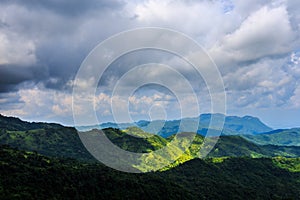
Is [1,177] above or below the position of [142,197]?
above

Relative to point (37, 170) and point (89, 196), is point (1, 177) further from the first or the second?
point (89, 196)

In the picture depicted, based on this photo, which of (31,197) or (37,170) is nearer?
(31,197)

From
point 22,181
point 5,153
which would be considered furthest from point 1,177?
point 5,153

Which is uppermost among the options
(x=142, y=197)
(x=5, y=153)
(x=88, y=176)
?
(x=5, y=153)

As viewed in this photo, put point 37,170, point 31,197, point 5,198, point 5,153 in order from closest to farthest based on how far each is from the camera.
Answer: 1. point 5,198
2. point 31,197
3. point 37,170
4. point 5,153

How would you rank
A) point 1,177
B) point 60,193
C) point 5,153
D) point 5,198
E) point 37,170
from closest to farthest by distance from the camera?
point 5,198, point 1,177, point 60,193, point 37,170, point 5,153

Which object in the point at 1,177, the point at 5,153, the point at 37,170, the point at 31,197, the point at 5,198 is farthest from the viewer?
the point at 5,153

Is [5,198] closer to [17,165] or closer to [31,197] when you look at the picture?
[31,197]

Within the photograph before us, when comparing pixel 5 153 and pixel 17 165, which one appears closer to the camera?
pixel 17 165

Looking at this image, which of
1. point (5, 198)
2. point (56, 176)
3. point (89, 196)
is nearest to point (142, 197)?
Answer: point (89, 196)
